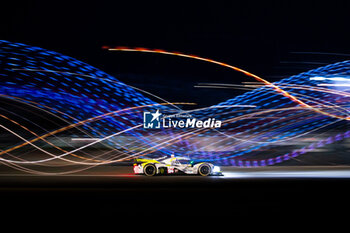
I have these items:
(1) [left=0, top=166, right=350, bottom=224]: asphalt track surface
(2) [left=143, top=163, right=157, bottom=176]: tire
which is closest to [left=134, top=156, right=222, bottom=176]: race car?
(2) [left=143, top=163, right=157, bottom=176]: tire

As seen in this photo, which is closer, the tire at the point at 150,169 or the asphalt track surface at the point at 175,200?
the asphalt track surface at the point at 175,200

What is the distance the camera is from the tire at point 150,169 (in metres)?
15.0

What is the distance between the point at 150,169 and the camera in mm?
15016

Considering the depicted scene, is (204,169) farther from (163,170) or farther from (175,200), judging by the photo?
(175,200)

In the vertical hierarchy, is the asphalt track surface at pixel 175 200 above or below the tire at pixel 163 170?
below

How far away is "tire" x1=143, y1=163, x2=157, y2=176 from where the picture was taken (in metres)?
15.0

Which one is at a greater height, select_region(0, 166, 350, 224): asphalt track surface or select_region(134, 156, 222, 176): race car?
select_region(134, 156, 222, 176): race car

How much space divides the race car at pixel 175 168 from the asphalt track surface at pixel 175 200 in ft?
8.71

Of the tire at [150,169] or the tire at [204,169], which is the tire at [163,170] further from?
the tire at [204,169]

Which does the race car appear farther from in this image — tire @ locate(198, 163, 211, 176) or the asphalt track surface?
the asphalt track surface

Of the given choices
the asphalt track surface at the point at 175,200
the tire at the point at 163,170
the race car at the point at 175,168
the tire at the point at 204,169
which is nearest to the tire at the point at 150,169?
the race car at the point at 175,168

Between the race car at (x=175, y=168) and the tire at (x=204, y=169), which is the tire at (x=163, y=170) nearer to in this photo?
the race car at (x=175, y=168)

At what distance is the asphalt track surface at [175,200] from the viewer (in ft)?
22.5

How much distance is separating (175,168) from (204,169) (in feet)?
3.91
